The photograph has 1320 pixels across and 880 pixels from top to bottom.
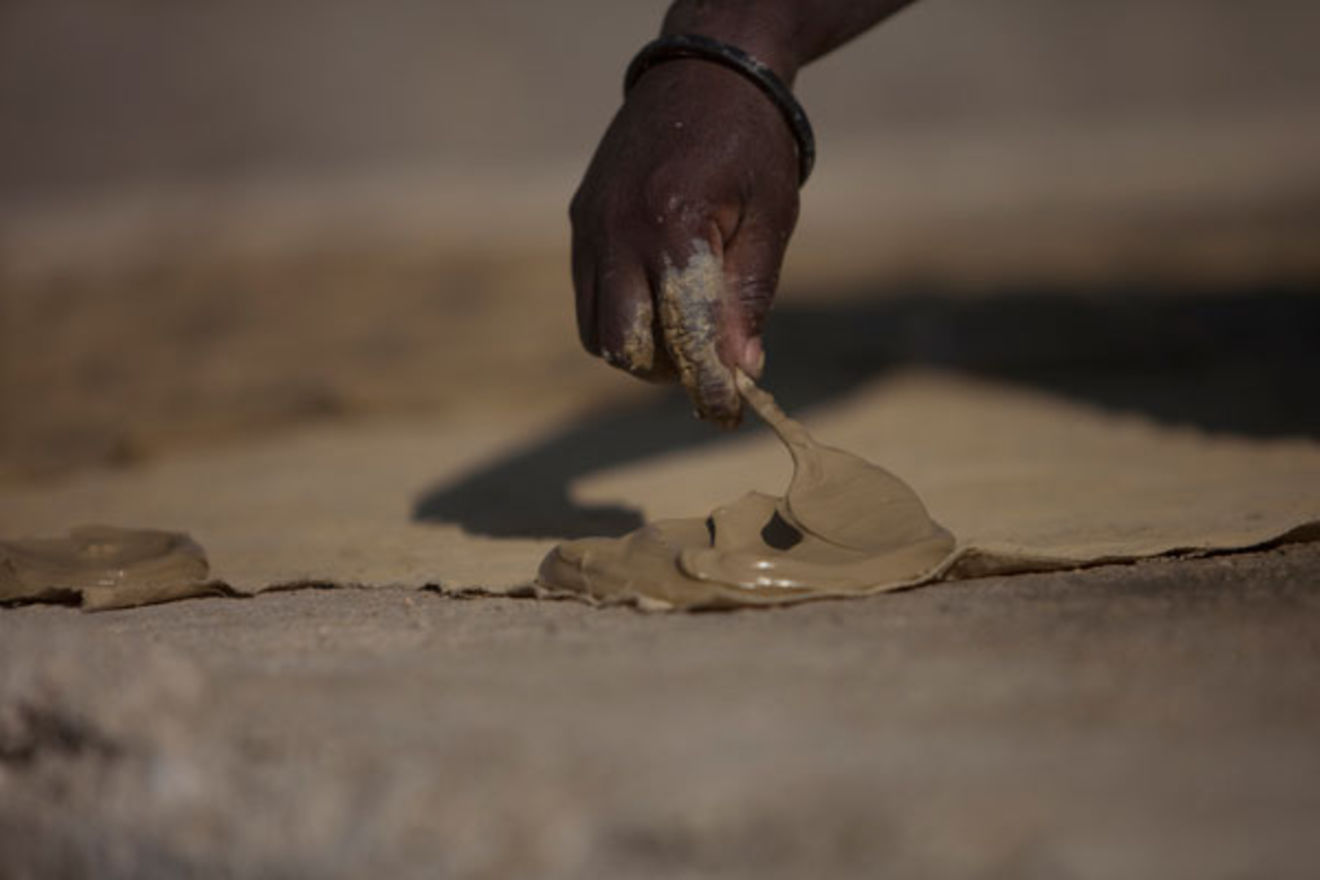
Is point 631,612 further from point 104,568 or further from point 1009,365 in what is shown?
point 1009,365

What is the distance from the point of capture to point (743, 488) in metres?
3.59

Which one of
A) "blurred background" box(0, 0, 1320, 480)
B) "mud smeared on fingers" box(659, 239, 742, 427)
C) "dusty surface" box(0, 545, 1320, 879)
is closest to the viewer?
"dusty surface" box(0, 545, 1320, 879)

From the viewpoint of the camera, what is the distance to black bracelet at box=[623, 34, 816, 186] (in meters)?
2.77

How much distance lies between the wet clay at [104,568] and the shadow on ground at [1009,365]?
0.66 meters

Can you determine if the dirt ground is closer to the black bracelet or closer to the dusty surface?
the dusty surface

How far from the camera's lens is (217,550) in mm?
3268

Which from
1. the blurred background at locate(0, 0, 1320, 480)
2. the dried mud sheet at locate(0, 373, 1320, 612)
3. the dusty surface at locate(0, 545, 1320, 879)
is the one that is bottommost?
the dusty surface at locate(0, 545, 1320, 879)

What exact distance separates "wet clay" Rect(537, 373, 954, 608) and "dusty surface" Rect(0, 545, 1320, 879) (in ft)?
0.36

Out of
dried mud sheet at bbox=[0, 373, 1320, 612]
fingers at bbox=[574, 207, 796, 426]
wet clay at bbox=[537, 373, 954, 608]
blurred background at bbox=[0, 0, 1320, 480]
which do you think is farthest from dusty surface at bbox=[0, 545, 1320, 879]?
blurred background at bbox=[0, 0, 1320, 480]

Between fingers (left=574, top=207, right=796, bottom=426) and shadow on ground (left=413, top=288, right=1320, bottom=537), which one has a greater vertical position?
shadow on ground (left=413, top=288, right=1320, bottom=537)

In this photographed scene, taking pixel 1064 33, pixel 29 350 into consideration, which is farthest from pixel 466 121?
pixel 29 350

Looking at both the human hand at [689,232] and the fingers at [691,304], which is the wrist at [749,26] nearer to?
the human hand at [689,232]

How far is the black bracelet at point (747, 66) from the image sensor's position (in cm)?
277

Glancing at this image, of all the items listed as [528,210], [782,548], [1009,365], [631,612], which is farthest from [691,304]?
[528,210]
